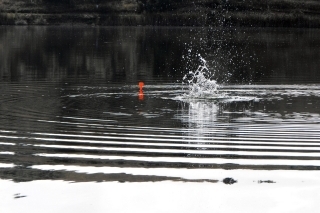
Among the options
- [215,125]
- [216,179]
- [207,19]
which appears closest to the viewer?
[216,179]

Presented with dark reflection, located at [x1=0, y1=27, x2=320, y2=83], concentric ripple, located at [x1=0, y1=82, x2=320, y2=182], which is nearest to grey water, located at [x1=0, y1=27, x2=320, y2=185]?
concentric ripple, located at [x1=0, y1=82, x2=320, y2=182]

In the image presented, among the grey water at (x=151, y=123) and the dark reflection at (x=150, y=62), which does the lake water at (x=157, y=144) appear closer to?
the grey water at (x=151, y=123)

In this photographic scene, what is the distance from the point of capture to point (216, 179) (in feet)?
40.5

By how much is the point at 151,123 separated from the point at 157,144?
3.17m

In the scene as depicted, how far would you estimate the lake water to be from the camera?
11.2 metres

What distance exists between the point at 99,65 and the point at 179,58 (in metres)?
8.47

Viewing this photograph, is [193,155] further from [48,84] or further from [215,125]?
[48,84]

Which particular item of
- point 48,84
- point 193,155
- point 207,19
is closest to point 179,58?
point 48,84

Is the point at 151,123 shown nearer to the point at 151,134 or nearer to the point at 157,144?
the point at 151,134

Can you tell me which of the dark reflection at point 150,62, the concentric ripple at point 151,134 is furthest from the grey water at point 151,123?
the dark reflection at point 150,62

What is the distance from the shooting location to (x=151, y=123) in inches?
730

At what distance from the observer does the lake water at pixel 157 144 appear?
1125 centimetres

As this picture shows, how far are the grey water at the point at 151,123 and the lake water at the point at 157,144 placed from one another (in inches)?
1.1

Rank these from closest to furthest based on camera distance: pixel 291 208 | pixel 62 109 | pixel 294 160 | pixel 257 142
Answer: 1. pixel 291 208
2. pixel 294 160
3. pixel 257 142
4. pixel 62 109
